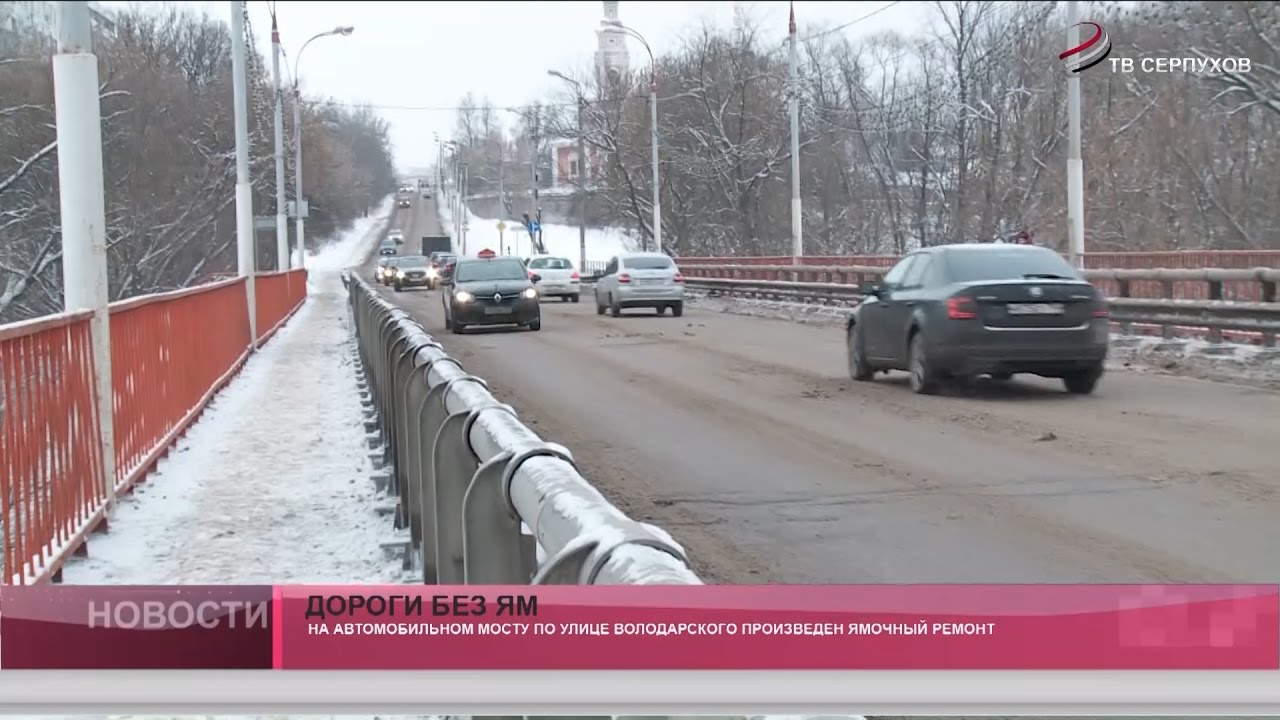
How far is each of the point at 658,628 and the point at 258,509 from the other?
2649mm

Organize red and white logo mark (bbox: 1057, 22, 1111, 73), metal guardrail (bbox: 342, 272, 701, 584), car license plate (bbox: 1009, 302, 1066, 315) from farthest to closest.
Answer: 1. car license plate (bbox: 1009, 302, 1066, 315)
2. red and white logo mark (bbox: 1057, 22, 1111, 73)
3. metal guardrail (bbox: 342, 272, 701, 584)

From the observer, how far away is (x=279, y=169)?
32.3 feet

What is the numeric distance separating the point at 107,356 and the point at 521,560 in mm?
3228

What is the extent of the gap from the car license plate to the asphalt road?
0.58 m

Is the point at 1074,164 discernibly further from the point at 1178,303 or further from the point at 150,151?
the point at 150,151

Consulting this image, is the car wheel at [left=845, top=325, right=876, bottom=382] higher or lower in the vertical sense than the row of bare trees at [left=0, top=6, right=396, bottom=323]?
lower

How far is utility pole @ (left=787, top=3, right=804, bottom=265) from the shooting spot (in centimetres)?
362

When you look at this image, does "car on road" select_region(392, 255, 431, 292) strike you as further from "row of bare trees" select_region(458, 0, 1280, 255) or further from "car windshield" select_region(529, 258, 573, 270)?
"row of bare trees" select_region(458, 0, 1280, 255)

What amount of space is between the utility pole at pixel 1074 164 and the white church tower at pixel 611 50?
110 cm

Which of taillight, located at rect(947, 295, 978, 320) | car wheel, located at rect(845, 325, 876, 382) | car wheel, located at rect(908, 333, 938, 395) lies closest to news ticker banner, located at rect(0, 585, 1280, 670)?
taillight, located at rect(947, 295, 978, 320)

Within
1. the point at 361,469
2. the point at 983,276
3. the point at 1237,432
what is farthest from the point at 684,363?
the point at 1237,432

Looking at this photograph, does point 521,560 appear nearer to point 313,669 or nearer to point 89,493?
point 313,669

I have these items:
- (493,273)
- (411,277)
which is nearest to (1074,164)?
(493,273)

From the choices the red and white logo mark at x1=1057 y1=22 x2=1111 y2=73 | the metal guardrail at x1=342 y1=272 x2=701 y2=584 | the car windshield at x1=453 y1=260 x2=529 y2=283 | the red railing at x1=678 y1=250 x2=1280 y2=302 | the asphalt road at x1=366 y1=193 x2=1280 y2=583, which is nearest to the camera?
the metal guardrail at x1=342 y1=272 x2=701 y2=584
